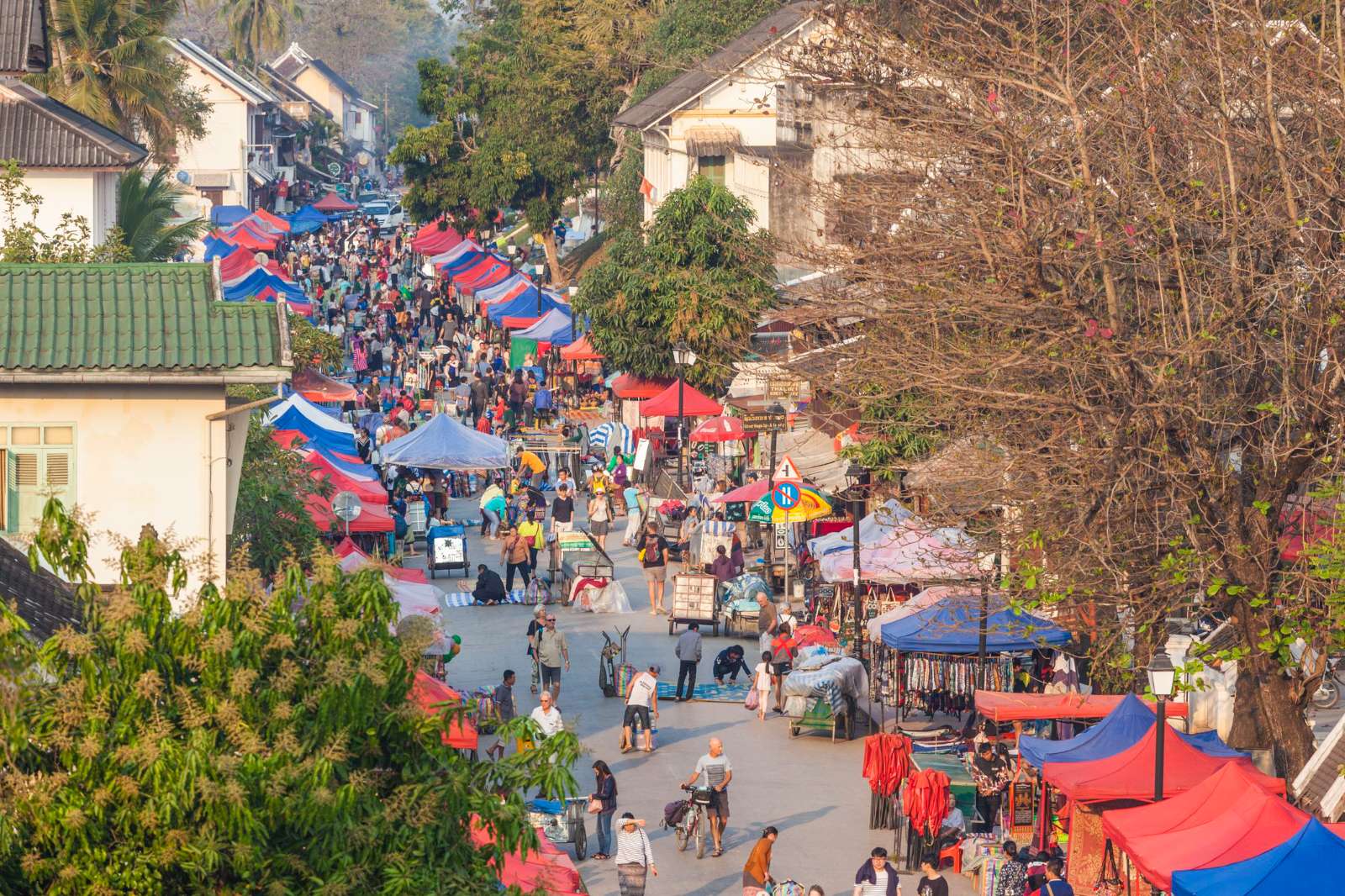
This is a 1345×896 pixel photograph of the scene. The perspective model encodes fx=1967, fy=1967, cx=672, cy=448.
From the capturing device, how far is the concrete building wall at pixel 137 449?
55.4ft

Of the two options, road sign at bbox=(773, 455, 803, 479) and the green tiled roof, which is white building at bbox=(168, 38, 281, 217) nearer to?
road sign at bbox=(773, 455, 803, 479)

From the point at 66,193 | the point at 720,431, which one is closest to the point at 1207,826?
the point at 720,431

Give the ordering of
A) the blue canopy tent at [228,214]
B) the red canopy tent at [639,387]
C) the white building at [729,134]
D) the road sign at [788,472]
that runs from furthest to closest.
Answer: the blue canopy tent at [228,214]
the white building at [729,134]
the red canopy tent at [639,387]
the road sign at [788,472]

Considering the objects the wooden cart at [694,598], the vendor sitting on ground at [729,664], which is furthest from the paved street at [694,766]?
the vendor sitting on ground at [729,664]

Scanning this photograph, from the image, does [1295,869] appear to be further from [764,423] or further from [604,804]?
[764,423]

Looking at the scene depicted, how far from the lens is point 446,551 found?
3378 centimetres

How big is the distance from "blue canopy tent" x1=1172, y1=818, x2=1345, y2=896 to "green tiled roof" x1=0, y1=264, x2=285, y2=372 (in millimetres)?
8640

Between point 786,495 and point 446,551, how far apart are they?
775cm

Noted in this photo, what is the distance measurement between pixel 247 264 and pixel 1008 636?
42.2 meters

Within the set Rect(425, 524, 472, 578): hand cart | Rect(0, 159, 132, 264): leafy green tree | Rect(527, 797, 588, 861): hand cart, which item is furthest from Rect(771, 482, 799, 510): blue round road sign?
Rect(0, 159, 132, 264): leafy green tree

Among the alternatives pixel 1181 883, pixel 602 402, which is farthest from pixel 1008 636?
pixel 602 402

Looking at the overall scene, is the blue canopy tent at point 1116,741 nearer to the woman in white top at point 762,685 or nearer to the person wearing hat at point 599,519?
the woman in white top at point 762,685

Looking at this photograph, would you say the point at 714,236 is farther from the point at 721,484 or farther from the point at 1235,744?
the point at 1235,744

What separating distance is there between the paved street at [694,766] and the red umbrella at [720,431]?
744 cm
